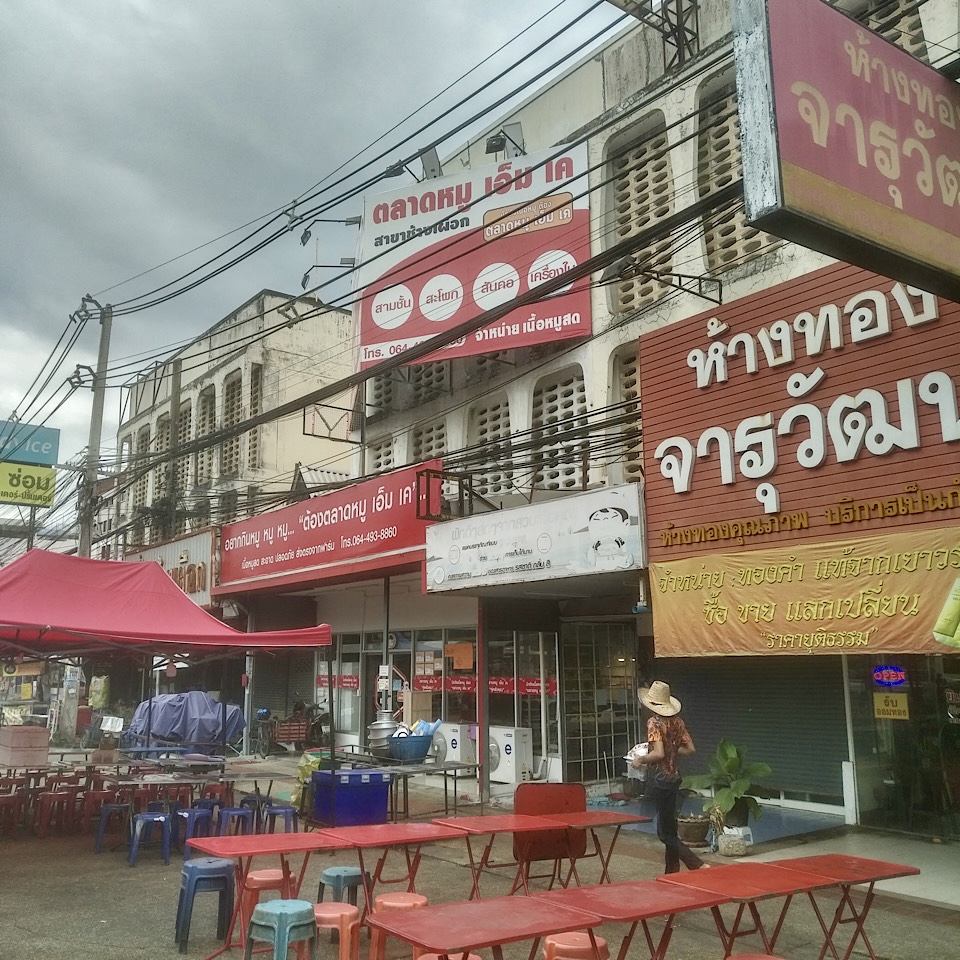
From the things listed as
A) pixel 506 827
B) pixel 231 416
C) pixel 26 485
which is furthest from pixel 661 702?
pixel 26 485

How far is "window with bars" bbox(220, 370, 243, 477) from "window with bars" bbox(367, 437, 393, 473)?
28.0ft

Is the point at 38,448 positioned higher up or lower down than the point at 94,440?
higher up

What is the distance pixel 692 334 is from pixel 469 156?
397 inches

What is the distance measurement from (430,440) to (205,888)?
12.3 meters

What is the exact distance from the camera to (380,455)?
20.0m

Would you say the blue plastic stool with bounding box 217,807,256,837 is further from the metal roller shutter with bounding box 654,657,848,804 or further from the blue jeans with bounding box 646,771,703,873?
the metal roller shutter with bounding box 654,657,848,804

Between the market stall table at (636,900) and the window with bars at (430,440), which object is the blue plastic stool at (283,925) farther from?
the window with bars at (430,440)

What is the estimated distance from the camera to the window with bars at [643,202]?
14.3 meters

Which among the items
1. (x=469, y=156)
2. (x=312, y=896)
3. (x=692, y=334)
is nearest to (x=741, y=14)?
(x=692, y=334)

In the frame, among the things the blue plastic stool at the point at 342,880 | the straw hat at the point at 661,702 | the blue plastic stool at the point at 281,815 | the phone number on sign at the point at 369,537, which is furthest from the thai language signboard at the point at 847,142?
the phone number on sign at the point at 369,537

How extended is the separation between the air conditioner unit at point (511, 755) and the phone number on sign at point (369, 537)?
375 centimetres

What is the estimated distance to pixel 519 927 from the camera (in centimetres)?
424

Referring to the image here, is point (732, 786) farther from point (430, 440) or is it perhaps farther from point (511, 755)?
point (430, 440)

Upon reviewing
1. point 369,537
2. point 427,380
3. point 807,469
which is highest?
point 427,380
